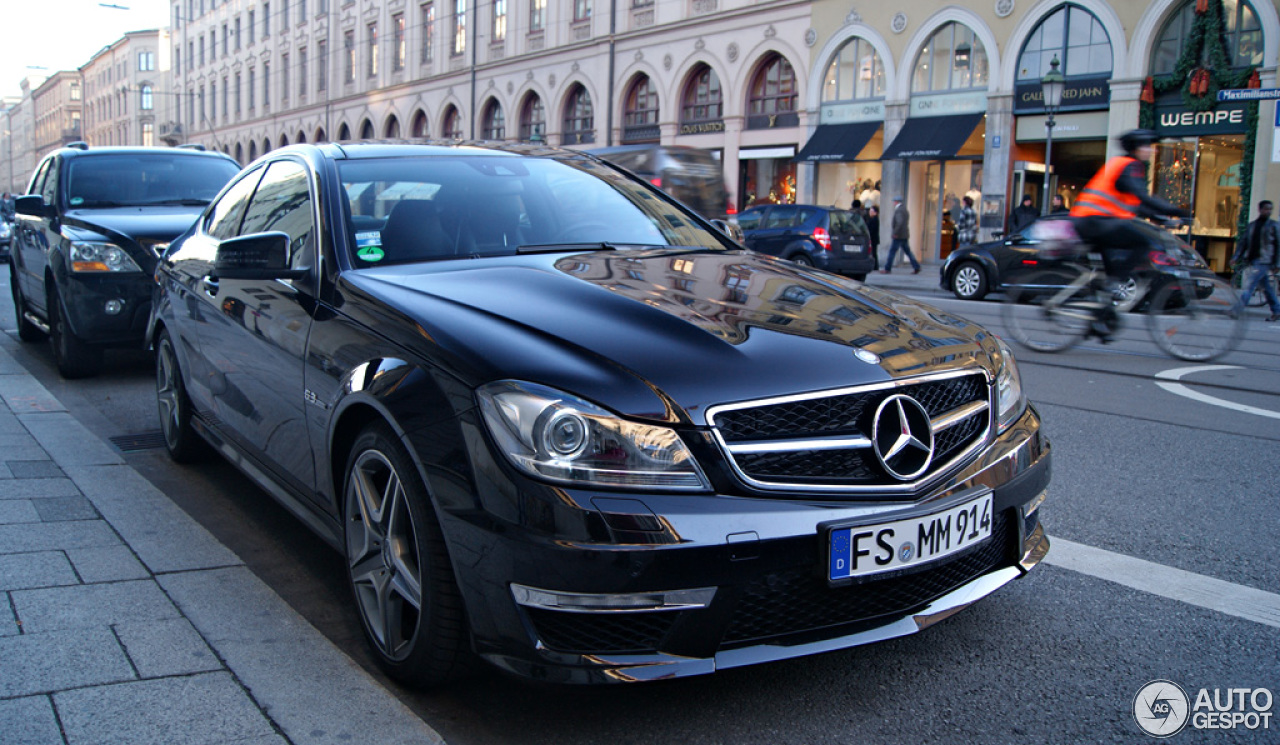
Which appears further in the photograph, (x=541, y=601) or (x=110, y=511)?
(x=110, y=511)

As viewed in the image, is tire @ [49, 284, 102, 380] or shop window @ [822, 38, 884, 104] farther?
shop window @ [822, 38, 884, 104]

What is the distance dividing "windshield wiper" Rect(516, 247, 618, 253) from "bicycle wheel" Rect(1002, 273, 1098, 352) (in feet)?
23.3

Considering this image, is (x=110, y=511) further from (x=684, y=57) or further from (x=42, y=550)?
(x=684, y=57)

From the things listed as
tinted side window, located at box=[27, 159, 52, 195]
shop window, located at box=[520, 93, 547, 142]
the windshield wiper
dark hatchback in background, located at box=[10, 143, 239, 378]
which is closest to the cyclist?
the windshield wiper

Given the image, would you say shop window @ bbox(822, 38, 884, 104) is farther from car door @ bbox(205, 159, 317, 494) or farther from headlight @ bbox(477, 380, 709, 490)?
headlight @ bbox(477, 380, 709, 490)

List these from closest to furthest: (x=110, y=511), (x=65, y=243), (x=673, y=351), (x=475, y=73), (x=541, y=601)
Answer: (x=541, y=601) < (x=673, y=351) < (x=110, y=511) < (x=65, y=243) < (x=475, y=73)

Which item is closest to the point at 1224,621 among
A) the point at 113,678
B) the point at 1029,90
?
the point at 113,678

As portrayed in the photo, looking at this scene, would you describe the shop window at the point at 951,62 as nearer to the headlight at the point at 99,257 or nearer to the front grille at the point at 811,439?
the headlight at the point at 99,257

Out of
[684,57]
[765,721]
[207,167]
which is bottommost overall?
[765,721]

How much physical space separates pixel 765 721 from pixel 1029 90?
24334 millimetres

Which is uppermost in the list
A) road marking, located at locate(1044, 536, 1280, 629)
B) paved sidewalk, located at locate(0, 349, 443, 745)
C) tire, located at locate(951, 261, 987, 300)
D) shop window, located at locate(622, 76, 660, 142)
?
shop window, located at locate(622, 76, 660, 142)

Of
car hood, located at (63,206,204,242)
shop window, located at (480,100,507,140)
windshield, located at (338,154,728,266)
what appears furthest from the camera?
shop window, located at (480,100,507,140)

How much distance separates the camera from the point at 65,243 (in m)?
7.62

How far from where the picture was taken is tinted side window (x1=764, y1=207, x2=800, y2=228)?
20.2 meters
